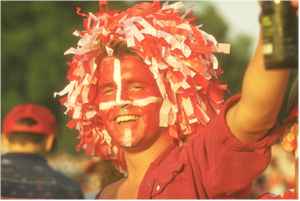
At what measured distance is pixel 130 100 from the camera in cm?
351

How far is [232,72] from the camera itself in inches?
135

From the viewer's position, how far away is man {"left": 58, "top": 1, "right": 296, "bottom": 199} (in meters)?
3.39

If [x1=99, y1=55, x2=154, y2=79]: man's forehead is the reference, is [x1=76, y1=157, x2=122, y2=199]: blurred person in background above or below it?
below

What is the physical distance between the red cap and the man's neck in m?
0.35

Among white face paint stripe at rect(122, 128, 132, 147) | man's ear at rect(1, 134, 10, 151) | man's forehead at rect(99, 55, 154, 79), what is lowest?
man's ear at rect(1, 134, 10, 151)

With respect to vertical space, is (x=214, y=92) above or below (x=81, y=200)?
above

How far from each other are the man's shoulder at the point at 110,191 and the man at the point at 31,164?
88mm

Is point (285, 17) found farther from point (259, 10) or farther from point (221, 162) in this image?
point (221, 162)

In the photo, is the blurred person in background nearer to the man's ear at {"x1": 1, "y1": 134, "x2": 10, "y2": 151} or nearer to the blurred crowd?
the blurred crowd

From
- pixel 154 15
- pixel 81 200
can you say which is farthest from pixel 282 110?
pixel 81 200

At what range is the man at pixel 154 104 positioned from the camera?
339cm

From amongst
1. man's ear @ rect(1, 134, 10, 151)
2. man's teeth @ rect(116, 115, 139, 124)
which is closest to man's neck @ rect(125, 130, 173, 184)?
man's teeth @ rect(116, 115, 139, 124)

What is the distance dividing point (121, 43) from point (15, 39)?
1.48 feet

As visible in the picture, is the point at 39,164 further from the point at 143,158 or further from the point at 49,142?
the point at 143,158
